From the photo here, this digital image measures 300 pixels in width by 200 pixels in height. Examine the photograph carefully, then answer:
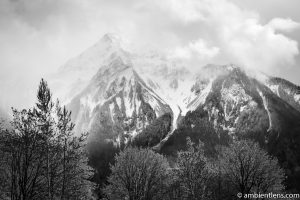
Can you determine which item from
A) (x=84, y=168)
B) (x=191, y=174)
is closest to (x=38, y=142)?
(x=84, y=168)

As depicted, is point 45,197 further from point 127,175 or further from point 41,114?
point 127,175

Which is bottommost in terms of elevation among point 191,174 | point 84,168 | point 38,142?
point 191,174

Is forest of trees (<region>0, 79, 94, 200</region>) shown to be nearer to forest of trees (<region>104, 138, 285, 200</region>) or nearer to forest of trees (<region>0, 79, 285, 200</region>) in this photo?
forest of trees (<region>0, 79, 285, 200</region>)

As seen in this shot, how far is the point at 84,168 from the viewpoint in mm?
54562

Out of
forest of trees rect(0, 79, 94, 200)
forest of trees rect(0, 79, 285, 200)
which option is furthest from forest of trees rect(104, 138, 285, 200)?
forest of trees rect(0, 79, 94, 200)

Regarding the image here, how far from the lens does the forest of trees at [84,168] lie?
35.3 m

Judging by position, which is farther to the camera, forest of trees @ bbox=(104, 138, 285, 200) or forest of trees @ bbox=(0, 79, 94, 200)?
forest of trees @ bbox=(104, 138, 285, 200)

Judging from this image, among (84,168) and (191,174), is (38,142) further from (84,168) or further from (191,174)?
(191,174)

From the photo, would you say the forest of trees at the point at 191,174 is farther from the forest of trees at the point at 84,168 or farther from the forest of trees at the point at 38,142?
the forest of trees at the point at 38,142

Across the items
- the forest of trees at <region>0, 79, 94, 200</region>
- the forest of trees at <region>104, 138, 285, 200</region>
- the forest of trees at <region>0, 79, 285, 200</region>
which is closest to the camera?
the forest of trees at <region>0, 79, 94, 200</region>

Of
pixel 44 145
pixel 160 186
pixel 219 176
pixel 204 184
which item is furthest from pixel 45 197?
pixel 219 176

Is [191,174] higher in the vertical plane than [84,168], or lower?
lower

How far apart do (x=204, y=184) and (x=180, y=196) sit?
1431 cm

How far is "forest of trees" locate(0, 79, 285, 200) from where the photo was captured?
35312mm
